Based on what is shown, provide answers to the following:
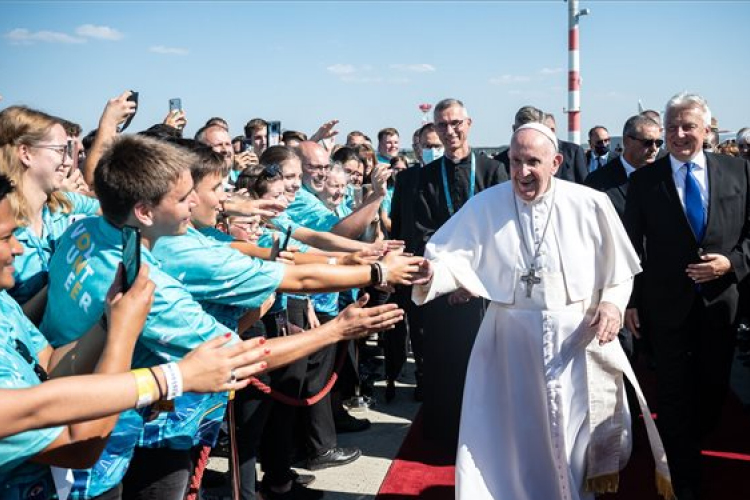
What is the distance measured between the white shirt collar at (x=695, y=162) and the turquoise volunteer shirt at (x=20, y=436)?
12.0 ft

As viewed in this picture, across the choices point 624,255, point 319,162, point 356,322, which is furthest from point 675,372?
point 319,162

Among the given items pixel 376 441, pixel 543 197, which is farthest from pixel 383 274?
pixel 376 441

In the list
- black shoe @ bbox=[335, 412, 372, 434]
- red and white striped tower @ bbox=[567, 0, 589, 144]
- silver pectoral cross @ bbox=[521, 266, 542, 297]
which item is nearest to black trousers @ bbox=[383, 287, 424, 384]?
black shoe @ bbox=[335, 412, 372, 434]

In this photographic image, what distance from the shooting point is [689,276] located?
428 centimetres

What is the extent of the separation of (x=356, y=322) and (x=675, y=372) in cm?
251

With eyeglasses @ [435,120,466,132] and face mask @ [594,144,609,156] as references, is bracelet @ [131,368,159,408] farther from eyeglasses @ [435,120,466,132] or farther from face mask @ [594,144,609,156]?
face mask @ [594,144,609,156]

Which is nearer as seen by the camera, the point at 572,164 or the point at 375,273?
the point at 375,273

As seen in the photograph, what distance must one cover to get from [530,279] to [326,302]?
1.82 m

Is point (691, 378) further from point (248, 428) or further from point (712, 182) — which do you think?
point (248, 428)

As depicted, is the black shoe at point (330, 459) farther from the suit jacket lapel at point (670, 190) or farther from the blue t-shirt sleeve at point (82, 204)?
the suit jacket lapel at point (670, 190)

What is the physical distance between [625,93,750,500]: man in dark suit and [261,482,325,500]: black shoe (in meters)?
2.16

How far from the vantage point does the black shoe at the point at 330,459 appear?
201 inches

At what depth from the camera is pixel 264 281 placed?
116 inches

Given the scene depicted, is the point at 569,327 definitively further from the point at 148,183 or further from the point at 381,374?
the point at 381,374
